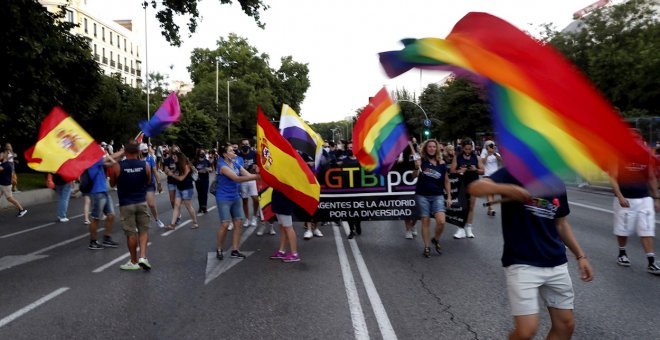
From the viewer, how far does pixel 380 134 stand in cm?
754

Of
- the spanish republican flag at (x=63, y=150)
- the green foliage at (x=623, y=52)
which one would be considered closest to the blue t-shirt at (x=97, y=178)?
the spanish republican flag at (x=63, y=150)

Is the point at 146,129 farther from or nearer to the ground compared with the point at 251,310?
farther from the ground

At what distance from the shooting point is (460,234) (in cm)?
949

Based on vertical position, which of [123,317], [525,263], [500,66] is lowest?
[123,317]

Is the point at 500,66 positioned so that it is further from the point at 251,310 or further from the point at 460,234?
the point at 460,234

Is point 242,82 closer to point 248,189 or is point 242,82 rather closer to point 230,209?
point 248,189

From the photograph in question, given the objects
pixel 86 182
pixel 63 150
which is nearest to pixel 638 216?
pixel 63 150

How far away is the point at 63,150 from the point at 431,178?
5.23 meters

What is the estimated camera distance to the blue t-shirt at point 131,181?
23.8 feet

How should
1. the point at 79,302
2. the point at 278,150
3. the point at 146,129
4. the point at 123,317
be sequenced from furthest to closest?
the point at 146,129, the point at 278,150, the point at 79,302, the point at 123,317

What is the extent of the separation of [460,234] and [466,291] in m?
3.65

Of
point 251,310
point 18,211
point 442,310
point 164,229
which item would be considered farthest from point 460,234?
point 18,211

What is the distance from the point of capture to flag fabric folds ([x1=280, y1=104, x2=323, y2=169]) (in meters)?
9.41

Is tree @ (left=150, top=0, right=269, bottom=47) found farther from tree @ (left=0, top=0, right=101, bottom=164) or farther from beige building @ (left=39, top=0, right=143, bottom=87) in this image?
beige building @ (left=39, top=0, right=143, bottom=87)
